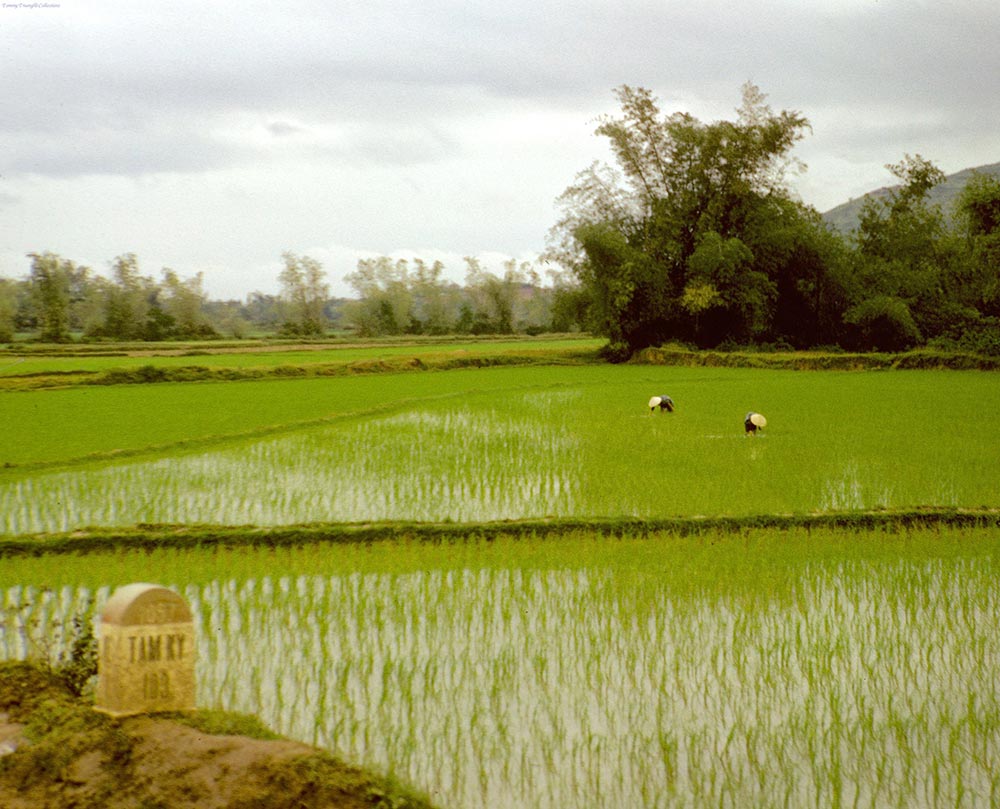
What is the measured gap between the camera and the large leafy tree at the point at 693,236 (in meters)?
22.5

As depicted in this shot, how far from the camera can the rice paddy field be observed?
2918mm

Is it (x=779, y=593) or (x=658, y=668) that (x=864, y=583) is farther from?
(x=658, y=668)

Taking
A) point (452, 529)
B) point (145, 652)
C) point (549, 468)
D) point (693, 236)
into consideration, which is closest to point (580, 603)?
point (452, 529)

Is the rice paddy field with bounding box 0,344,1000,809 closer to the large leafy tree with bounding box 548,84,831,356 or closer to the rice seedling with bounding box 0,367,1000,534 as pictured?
the rice seedling with bounding box 0,367,1000,534

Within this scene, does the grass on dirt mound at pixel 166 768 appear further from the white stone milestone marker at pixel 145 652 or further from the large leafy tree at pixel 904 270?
the large leafy tree at pixel 904 270

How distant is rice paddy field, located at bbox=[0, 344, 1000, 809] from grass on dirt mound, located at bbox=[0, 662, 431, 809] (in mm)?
236

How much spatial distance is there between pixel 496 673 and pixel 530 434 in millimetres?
6569

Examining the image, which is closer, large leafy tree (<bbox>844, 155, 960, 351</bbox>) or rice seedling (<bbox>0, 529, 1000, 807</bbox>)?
rice seedling (<bbox>0, 529, 1000, 807</bbox>)

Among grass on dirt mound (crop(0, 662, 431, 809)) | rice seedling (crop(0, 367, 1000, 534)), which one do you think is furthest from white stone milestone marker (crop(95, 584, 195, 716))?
rice seedling (crop(0, 367, 1000, 534))

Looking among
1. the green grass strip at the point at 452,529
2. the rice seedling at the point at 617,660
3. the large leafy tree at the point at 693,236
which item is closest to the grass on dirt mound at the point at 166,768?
the rice seedling at the point at 617,660

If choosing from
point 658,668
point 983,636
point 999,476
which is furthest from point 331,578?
point 999,476

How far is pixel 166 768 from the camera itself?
262 cm

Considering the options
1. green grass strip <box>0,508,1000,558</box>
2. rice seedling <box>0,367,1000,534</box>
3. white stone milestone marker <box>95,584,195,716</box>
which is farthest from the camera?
rice seedling <box>0,367,1000,534</box>

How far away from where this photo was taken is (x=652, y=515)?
5977 mm
